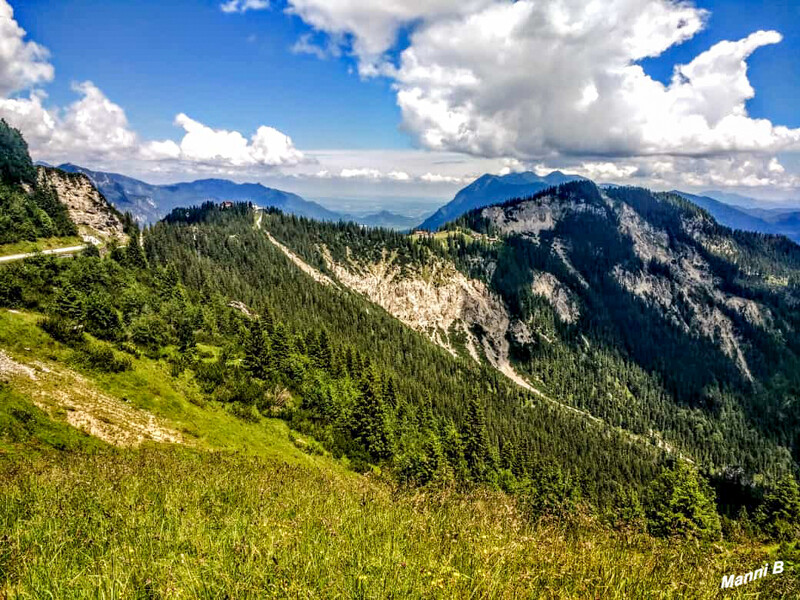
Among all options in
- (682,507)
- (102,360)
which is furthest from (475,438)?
(102,360)

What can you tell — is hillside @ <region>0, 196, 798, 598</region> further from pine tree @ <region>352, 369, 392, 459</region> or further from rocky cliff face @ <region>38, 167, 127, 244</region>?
rocky cliff face @ <region>38, 167, 127, 244</region>

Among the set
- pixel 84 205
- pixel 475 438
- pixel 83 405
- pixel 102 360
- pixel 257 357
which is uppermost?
pixel 84 205

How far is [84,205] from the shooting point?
9456cm

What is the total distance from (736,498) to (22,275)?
640 feet

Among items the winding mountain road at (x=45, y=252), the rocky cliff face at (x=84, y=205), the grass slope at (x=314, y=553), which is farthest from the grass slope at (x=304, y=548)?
the rocky cliff face at (x=84, y=205)

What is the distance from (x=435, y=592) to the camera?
4.88 meters

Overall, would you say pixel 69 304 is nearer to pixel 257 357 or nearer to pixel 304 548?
pixel 257 357

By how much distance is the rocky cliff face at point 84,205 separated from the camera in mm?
91375

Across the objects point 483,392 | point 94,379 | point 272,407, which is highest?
point 94,379

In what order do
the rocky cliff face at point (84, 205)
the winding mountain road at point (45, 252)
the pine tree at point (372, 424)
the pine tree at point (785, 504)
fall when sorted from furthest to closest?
the rocky cliff face at point (84, 205) → the winding mountain road at point (45, 252) → the pine tree at point (372, 424) → the pine tree at point (785, 504)

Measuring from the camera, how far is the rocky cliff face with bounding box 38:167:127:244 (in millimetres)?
91375

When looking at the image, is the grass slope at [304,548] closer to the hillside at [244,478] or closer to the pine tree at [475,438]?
the hillside at [244,478]

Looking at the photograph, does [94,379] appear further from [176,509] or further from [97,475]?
[176,509]

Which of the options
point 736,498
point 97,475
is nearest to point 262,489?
point 97,475
